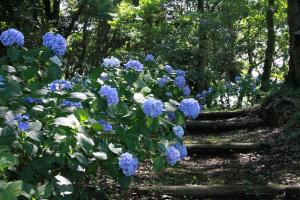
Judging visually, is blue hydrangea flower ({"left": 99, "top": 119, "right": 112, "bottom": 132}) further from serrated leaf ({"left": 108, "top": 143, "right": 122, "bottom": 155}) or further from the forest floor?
the forest floor

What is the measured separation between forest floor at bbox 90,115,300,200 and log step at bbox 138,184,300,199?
55mm

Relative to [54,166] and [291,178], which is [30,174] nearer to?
[54,166]

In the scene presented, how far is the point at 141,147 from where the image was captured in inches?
113

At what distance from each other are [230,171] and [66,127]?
3.50m

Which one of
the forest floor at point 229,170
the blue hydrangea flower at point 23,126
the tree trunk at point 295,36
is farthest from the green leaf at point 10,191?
the tree trunk at point 295,36

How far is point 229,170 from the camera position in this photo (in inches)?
213

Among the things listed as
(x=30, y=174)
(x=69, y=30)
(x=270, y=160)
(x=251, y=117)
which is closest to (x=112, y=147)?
(x=30, y=174)

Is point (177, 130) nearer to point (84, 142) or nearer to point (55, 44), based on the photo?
point (84, 142)

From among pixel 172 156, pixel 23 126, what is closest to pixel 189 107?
pixel 172 156

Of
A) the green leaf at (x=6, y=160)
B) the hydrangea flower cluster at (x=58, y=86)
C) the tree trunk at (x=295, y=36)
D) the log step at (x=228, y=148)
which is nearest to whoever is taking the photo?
the green leaf at (x=6, y=160)

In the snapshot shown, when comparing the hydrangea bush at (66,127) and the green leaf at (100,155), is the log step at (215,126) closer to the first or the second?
the hydrangea bush at (66,127)

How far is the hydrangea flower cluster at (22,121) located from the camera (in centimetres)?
212

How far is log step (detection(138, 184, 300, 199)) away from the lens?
4184mm

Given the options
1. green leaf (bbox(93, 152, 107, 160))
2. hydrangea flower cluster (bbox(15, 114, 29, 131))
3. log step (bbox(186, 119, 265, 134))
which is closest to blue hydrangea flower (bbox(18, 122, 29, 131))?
hydrangea flower cluster (bbox(15, 114, 29, 131))
